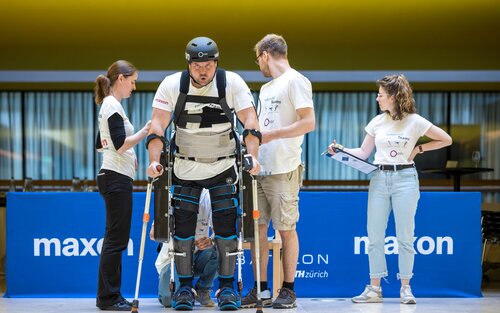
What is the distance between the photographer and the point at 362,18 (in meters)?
10.1

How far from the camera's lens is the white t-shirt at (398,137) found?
214 inches

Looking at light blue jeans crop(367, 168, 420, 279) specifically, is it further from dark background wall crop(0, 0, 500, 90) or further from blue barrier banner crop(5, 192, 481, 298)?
dark background wall crop(0, 0, 500, 90)

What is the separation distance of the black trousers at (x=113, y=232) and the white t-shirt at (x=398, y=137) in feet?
5.82

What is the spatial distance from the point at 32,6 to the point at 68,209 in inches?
168

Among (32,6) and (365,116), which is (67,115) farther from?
(365,116)

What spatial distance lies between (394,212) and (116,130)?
1.97 metres

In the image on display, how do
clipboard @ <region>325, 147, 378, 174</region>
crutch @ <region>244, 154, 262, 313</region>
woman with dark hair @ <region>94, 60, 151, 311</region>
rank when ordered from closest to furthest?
crutch @ <region>244, 154, 262, 313</region> → woman with dark hair @ <region>94, 60, 151, 311</region> → clipboard @ <region>325, 147, 378, 174</region>

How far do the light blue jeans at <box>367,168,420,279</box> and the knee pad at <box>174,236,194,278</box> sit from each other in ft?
4.60

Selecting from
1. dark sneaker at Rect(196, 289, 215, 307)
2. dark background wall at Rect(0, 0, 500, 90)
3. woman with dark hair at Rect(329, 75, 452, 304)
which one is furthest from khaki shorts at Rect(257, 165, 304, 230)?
dark background wall at Rect(0, 0, 500, 90)

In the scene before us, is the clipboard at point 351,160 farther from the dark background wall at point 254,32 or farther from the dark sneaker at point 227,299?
the dark background wall at point 254,32

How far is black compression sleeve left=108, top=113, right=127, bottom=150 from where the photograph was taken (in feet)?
16.4

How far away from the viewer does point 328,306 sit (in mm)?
5273

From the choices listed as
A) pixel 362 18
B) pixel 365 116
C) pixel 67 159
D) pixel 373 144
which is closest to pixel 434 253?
pixel 373 144

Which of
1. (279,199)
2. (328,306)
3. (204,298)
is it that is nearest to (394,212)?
(328,306)
